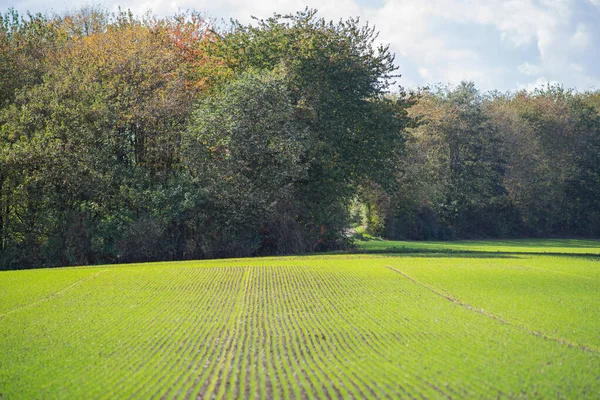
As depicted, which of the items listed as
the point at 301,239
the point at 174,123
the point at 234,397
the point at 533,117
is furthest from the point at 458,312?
the point at 533,117

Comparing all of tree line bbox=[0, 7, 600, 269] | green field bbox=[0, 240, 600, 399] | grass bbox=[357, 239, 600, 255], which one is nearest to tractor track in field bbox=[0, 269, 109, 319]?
green field bbox=[0, 240, 600, 399]

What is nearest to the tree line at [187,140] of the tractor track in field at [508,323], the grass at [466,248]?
the grass at [466,248]

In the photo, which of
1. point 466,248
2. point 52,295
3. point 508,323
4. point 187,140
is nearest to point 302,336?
point 508,323

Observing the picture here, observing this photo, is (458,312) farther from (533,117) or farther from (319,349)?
(533,117)

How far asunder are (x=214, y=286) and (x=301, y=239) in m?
14.8

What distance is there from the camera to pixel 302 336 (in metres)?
10.5

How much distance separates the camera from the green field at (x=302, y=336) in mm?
7703

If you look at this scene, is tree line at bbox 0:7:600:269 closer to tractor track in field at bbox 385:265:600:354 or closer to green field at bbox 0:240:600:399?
green field at bbox 0:240:600:399

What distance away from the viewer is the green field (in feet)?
25.3

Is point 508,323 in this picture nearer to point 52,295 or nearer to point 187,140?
point 52,295

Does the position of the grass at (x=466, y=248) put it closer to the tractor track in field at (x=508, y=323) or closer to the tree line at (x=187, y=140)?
the tree line at (x=187, y=140)

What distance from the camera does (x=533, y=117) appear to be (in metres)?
61.9

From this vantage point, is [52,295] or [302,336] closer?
[302,336]

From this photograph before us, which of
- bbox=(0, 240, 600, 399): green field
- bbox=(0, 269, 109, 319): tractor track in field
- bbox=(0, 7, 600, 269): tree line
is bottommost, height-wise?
bbox=(0, 240, 600, 399): green field
